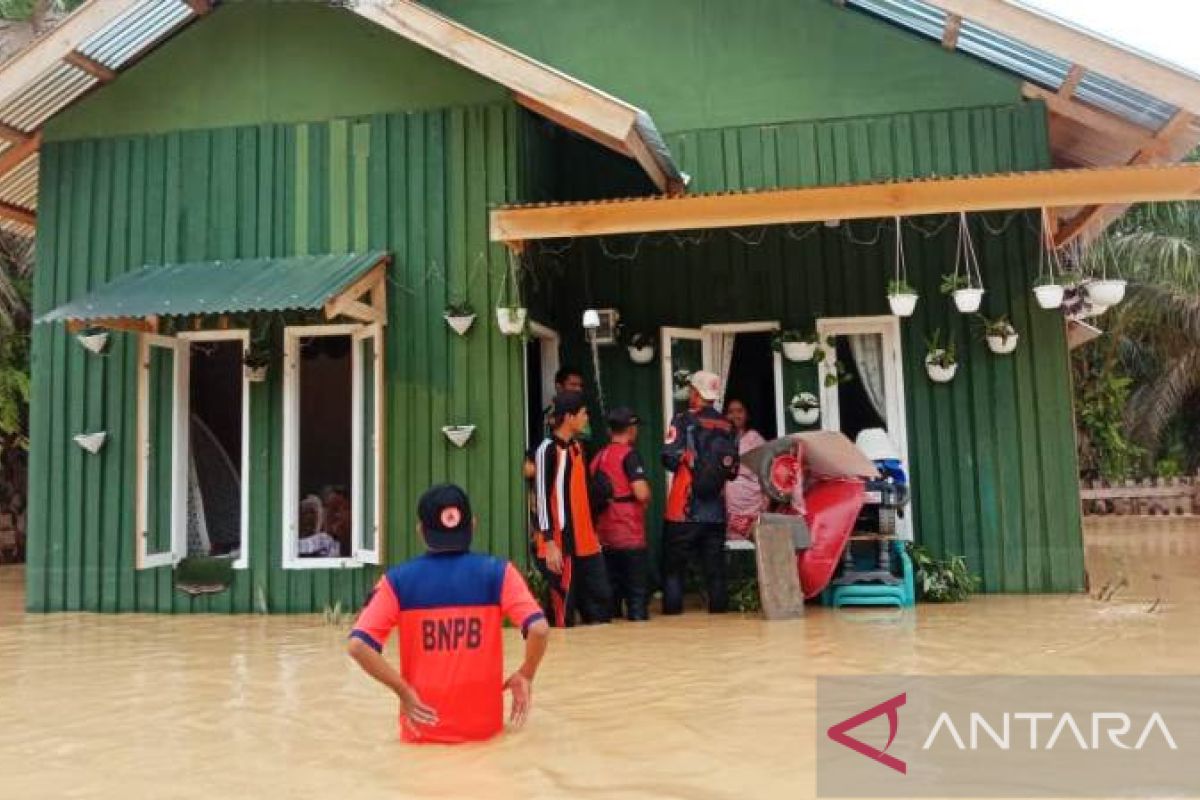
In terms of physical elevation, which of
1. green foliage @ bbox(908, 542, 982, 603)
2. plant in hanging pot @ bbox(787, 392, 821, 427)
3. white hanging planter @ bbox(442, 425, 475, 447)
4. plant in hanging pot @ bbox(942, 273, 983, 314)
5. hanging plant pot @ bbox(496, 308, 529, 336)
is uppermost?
plant in hanging pot @ bbox(942, 273, 983, 314)

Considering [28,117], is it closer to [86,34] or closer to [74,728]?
[86,34]

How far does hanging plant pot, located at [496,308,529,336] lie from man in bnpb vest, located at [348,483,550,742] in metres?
3.88

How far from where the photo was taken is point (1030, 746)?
3.67 m

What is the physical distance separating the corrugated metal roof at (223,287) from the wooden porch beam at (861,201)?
50.4 inches

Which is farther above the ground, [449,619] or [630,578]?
[449,619]

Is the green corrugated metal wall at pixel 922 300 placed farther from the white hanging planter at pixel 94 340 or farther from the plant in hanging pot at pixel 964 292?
the white hanging planter at pixel 94 340

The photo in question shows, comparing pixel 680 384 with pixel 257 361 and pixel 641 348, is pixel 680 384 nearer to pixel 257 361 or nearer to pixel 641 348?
pixel 641 348

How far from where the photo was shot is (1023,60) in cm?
789

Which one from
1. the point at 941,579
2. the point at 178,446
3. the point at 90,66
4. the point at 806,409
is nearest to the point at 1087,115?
the point at 806,409

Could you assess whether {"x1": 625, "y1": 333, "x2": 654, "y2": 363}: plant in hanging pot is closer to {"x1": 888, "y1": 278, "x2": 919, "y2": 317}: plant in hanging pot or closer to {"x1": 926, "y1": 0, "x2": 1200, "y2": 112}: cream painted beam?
{"x1": 888, "y1": 278, "x2": 919, "y2": 317}: plant in hanging pot

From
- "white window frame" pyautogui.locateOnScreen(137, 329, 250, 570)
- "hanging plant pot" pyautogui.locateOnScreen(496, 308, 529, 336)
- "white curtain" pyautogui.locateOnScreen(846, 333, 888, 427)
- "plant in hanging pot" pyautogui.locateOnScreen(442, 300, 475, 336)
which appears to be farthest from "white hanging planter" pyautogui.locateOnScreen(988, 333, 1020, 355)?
"white window frame" pyautogui.locateOnScreen(137, 329, 250, 570)

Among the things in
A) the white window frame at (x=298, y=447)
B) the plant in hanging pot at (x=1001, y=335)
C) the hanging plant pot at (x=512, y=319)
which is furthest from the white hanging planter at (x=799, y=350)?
the white window frame at (x=298, y=447)

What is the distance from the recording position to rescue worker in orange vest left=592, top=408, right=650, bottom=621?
7156mm

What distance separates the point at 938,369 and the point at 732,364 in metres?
1.68
